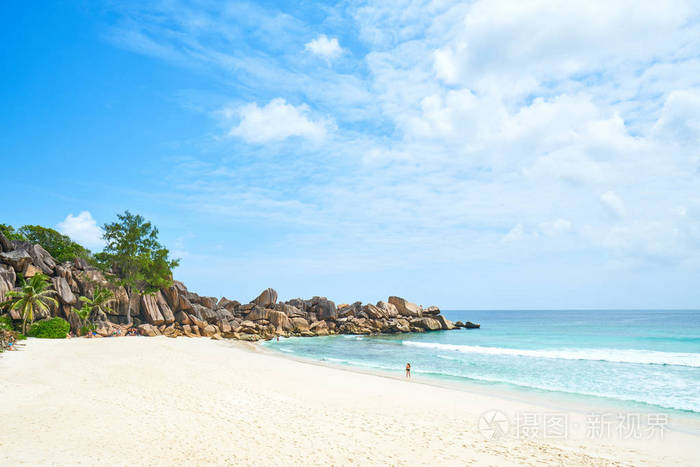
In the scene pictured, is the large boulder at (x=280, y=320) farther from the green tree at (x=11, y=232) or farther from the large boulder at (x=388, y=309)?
the green tree at (x=11, y=232)

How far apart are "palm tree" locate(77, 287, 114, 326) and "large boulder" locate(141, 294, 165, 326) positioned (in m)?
5.23

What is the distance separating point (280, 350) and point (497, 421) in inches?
1264

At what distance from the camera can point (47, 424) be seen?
41.7 ft

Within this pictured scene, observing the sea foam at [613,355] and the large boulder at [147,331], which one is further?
the large boulder at [147,331]

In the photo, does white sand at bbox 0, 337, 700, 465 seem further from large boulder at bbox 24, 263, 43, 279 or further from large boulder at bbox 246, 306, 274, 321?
large boulder at bbox 246, 306, 274, 321

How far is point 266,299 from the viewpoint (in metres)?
72.4

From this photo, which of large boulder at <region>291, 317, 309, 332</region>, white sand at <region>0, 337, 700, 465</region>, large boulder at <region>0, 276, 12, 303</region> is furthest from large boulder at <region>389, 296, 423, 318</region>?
large boulder at <region>0, 276, 12, 303</region>

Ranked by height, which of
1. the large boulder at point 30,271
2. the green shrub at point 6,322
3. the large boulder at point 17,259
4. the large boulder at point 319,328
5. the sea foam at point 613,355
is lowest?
the large boulder at point 319,328

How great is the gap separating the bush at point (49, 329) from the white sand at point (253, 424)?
1661cm

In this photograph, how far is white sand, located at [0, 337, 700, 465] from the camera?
436 inches

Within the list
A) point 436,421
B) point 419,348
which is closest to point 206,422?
point 436,421

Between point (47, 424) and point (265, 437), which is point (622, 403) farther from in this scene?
point (47, 424)

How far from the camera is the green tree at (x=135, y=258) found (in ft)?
168

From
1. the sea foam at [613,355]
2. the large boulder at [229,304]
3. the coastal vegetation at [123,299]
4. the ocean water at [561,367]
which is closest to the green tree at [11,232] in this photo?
the coastal vegetation at [123,299]
